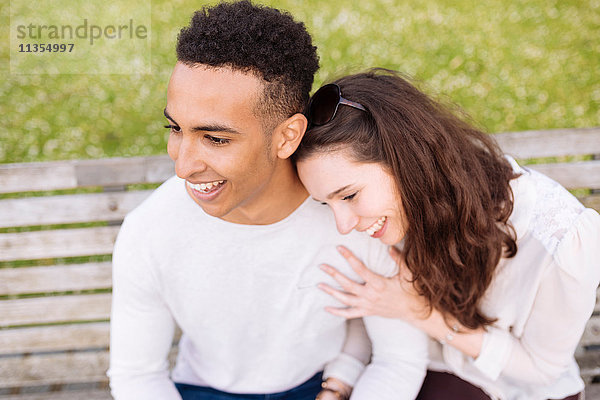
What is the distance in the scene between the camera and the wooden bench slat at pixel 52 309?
2.93 m

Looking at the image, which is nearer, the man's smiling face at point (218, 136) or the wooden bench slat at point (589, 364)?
the man's smiling face at point (218, 136)

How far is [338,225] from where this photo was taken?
6.92 ft

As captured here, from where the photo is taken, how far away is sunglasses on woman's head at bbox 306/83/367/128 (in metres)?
2.02

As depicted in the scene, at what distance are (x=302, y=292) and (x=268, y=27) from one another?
108cm

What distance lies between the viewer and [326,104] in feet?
6.68

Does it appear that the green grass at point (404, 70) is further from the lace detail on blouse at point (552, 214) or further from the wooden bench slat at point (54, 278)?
the lace detail on blouse at point (552, 214)

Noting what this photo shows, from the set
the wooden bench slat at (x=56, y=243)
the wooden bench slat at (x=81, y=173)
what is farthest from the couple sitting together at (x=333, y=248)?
the wooden bench slat at (x=56, y=243)

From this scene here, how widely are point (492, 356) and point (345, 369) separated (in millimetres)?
633

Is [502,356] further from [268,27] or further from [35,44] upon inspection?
[35,44]

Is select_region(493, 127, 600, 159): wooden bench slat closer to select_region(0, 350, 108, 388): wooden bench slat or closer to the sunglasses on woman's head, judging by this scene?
the sunglasses on woman's head

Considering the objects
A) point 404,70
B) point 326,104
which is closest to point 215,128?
point 326,104

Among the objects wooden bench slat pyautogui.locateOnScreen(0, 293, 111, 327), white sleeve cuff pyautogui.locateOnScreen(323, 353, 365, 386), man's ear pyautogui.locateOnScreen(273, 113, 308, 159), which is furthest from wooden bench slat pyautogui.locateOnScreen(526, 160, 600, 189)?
wooden bench slat pyautogui.locateOnScreen(0, 293, 111, 327)

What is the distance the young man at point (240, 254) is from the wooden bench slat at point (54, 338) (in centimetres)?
62

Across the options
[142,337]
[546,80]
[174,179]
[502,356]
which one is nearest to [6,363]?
[142,337]
